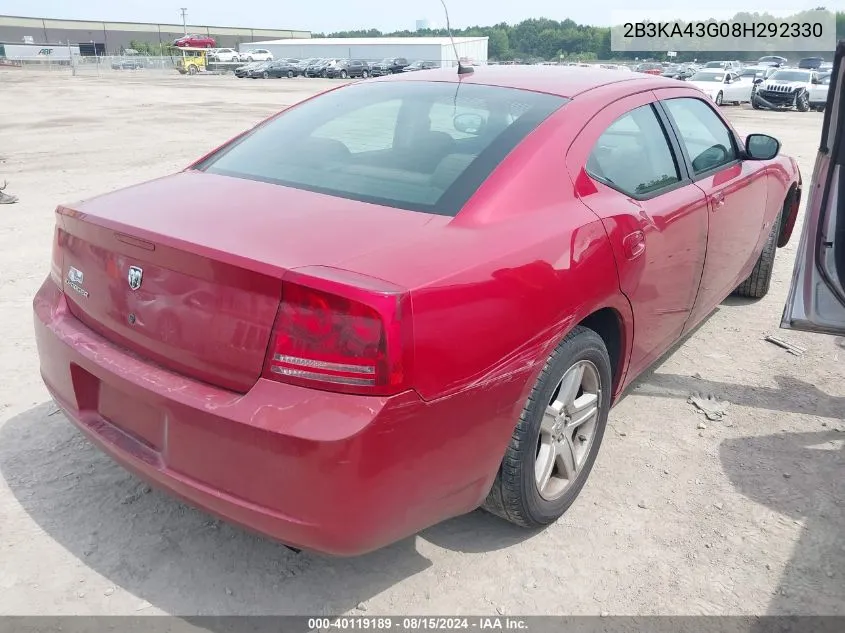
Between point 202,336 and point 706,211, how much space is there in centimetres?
248

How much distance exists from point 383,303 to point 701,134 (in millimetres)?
2690

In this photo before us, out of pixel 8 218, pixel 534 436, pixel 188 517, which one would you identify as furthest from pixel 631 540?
pixel 8 218

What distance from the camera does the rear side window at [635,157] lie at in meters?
2.90

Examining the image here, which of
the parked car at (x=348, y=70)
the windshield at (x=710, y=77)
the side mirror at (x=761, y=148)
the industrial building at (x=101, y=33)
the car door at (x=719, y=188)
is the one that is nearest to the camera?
the car door at (x=719, y=188)

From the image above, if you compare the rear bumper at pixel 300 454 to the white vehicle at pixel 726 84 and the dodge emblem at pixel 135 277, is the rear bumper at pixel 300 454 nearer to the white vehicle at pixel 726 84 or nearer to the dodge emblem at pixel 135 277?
the dodge emblem at pixel 135 277

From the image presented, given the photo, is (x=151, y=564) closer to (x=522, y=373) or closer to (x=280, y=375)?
(x=280, y=375)

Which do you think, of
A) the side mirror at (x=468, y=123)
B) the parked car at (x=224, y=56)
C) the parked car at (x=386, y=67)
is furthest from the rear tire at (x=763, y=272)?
the parked car at (x=224, y=56)

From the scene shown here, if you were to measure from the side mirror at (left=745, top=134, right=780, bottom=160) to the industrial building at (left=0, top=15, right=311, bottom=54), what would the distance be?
343 feet

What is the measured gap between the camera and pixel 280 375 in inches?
76.7

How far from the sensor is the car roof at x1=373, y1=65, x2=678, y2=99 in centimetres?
309

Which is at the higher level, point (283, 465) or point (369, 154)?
point (369, 154)

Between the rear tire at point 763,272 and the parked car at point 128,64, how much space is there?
65607 mm

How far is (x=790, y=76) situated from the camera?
26797mm

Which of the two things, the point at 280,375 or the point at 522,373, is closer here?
the point at 280,375
